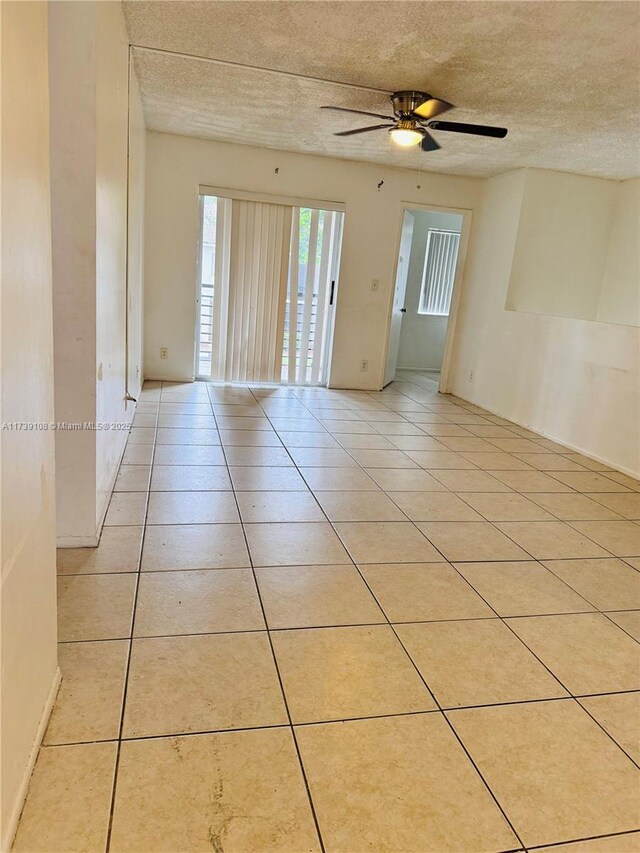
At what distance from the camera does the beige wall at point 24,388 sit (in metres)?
0.94

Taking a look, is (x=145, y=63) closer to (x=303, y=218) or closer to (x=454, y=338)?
(x=303, y=218)

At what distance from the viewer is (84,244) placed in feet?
6.40

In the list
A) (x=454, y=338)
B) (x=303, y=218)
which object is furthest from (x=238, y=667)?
(x=454, y=338)

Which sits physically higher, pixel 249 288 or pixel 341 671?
pixel 249 288

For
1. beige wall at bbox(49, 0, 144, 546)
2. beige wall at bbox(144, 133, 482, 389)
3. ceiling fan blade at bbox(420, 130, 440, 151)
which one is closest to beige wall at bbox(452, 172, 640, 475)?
beige wall at bbox(144, 133, 482, 389)

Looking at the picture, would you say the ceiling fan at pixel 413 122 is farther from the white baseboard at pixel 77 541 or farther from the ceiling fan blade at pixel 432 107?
the white baseboard at pixel 77 541

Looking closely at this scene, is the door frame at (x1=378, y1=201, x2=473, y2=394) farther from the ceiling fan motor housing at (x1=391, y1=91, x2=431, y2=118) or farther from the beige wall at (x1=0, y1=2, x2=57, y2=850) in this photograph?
the beige wall at (x1=0, y1=2, x2=57, y2=850)

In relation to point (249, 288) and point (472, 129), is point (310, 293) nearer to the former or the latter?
point (249, 288)

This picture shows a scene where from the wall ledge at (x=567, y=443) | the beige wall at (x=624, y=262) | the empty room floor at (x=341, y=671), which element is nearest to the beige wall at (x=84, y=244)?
the empty room floor at (x=341, y=671)

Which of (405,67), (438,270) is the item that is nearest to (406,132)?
(405,67)

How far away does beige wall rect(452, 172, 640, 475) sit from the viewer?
12.9 feet

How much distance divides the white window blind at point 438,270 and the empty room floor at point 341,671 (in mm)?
4780

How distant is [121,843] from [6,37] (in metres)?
1.49

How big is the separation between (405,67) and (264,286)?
2.67m
